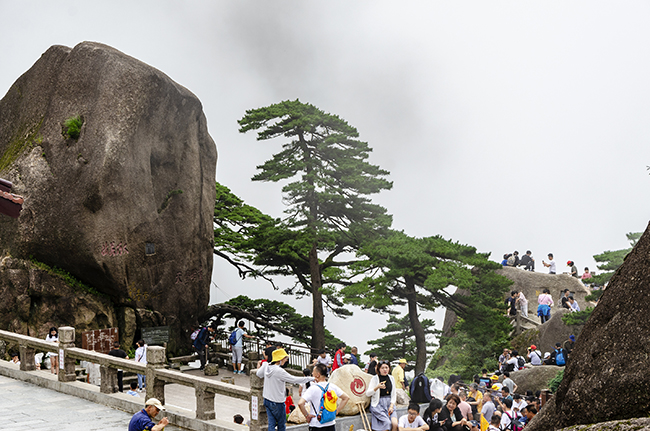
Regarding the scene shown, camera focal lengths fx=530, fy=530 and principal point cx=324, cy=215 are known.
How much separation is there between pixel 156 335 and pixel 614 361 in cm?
1757

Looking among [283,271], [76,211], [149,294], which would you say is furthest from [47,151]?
[283,271]

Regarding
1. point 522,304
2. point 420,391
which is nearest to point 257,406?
point 420,391

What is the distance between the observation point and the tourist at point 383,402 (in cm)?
809

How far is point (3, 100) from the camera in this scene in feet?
69.9

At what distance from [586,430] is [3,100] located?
77.6 ft

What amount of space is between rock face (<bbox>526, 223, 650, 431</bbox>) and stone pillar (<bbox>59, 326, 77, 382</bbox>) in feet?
33.4

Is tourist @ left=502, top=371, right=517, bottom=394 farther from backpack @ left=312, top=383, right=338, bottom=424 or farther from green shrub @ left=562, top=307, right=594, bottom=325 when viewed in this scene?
backpack @ left=312, top=383, right=338, bottom=424

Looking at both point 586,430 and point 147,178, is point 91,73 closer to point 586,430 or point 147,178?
point 147,178

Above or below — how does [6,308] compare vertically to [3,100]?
below

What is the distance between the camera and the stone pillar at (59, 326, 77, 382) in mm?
11711

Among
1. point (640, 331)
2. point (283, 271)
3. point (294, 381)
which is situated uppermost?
point (283, 271)

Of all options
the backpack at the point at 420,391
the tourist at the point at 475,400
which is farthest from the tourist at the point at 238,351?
the backpack at the point at 420,391

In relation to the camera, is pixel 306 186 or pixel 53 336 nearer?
pixel 53 336

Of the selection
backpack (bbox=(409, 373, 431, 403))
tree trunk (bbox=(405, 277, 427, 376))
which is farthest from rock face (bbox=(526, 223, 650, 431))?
tree trunk (bbox=(405, 277, 427, 376))
